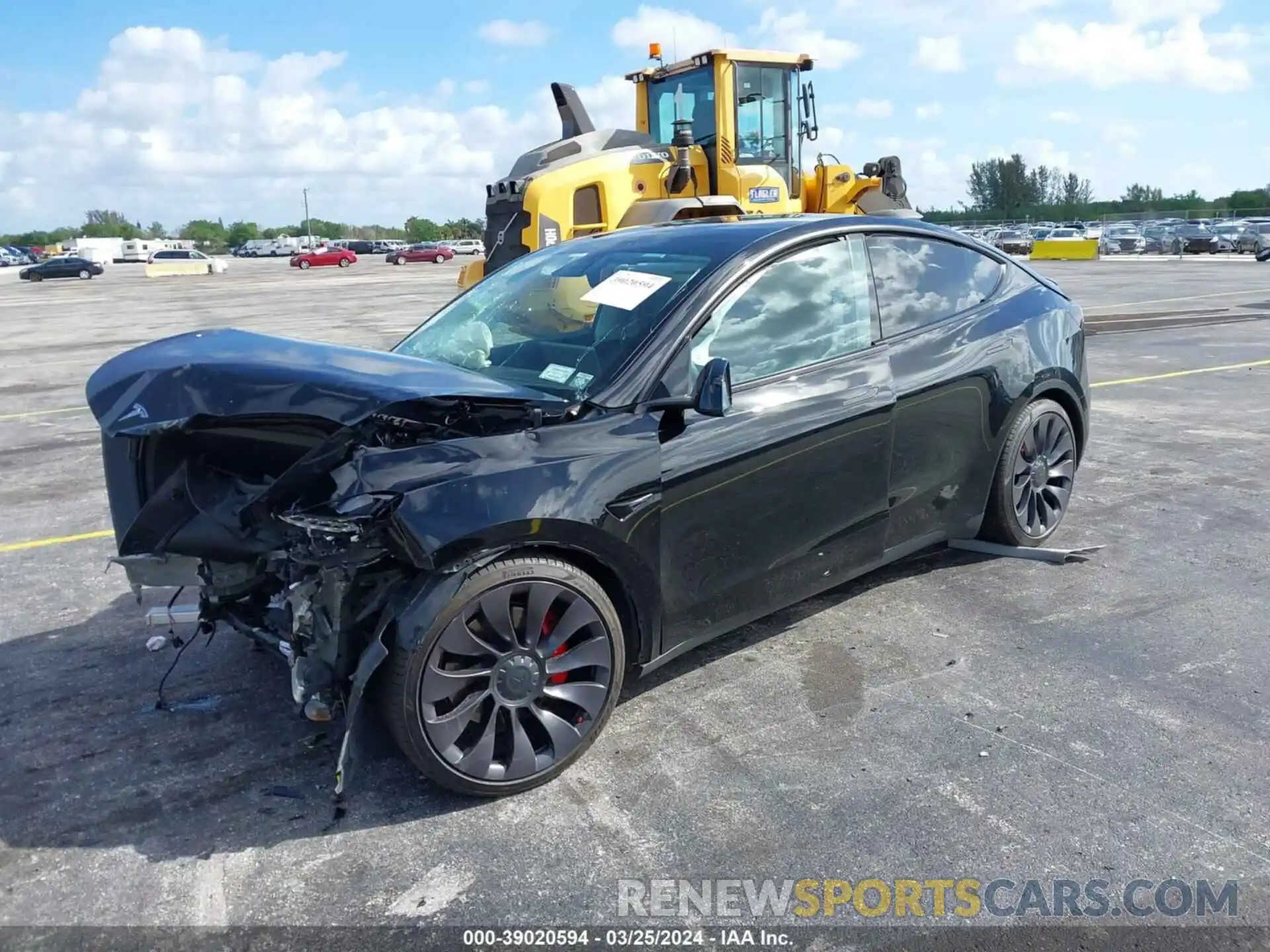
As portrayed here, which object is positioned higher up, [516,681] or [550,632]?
[550,632]

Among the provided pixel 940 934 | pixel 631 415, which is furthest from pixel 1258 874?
pixel 631 415

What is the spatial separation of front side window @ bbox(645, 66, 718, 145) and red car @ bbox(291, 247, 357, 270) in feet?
175

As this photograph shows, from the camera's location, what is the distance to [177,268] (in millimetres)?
59500

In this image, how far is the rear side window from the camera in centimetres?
421

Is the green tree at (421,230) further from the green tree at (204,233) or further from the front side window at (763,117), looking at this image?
the front side window at (763,117)

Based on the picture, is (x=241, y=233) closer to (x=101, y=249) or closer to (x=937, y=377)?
(x=101, y=249)

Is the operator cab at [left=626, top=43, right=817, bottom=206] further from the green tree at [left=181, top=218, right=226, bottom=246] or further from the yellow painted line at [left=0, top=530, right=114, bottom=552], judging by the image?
the green tree at [left=181, top=218, right=226, bottom=246]

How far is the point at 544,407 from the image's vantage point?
315cm

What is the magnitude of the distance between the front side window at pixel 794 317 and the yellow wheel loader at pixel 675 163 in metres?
7.80

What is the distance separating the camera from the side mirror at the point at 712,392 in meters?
3.21

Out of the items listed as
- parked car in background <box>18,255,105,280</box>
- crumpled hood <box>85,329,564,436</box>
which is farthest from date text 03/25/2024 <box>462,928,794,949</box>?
parked car in background <box>18,255,105,280</box>

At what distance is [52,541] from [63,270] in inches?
2415

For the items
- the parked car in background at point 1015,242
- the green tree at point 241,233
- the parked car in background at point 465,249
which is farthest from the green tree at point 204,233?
the parked car in background at point 1015,242

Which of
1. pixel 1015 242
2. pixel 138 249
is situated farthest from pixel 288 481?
pixel 138 249
